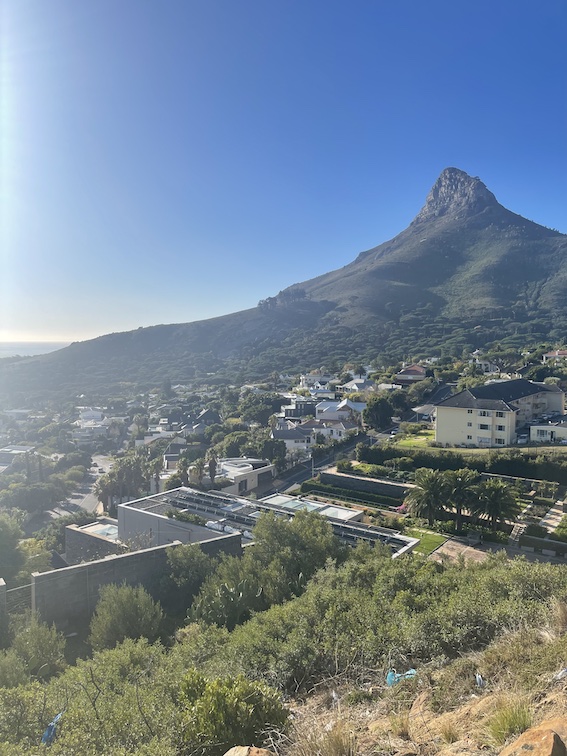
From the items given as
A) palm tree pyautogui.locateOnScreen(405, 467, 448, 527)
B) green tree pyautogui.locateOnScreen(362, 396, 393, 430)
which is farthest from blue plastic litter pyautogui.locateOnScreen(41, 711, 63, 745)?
green tree pyautogui.locateOnScreen(362, 396, 393, 430)

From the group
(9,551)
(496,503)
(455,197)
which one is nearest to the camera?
(9,551)

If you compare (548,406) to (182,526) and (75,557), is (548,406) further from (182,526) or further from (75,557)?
(75,557)

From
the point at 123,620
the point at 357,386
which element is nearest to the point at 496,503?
the point at 123,620

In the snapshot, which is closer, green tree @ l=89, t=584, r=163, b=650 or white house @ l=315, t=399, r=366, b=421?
green tree @ l=89, t=584, r=163, b=650

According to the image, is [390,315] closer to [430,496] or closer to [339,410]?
[339,410]

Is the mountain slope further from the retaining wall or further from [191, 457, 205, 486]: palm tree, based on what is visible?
[191, 457, 205, 486]: palm tree

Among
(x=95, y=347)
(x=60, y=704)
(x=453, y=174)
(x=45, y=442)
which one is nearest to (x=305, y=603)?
(x=60, y=704)
